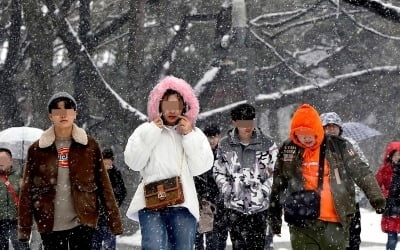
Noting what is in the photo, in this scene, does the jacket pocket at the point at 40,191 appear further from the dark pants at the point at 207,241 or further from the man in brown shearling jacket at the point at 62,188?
the dark pants at the point at 207,241

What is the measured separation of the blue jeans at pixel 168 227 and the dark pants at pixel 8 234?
10.8ft

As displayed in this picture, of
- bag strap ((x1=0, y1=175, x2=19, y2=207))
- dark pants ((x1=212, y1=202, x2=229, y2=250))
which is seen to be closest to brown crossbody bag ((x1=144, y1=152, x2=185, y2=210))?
dark pants ((x1=212, y1=202, x2=229, y2=250))

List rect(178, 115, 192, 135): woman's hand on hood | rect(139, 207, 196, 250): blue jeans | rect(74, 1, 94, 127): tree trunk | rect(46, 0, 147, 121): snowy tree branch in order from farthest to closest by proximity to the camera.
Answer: rect(74, 1, 94, 127): tree trunk
rect(46, 0, 147, 121): snowy tree branch
rect(178, 115, 192, 135): woman's hand on hood
rect(139, 207, 196, 250): blue jeans

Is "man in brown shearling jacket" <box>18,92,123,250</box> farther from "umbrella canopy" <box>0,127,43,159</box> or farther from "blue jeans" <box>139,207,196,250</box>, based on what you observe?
"umbrella canopy" <box>0,127,43,159</box>

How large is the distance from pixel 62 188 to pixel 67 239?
33cm

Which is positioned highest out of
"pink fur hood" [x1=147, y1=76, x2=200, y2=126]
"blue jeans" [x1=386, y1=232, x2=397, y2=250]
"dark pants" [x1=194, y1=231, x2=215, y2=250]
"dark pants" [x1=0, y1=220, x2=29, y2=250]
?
"pink fur hood" [x1=147, y1=76, x2=200, y2=126]

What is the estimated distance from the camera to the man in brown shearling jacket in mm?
5215

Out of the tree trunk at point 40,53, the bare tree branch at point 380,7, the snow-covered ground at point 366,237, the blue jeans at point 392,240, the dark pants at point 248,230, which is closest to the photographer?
the dark pants at point 248,230

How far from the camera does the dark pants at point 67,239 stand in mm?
5223

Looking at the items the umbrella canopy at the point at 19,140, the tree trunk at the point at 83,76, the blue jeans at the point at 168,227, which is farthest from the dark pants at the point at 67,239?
the tree trunk at the point at 83,76

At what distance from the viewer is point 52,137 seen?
5293 millimetres

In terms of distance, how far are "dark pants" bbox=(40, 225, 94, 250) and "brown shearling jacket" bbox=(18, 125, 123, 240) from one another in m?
0.06

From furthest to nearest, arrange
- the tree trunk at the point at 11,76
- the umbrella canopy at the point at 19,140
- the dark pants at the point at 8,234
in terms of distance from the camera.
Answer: the tree trunk at the point at 11,76, the umbrella canopy at the point at 19,140, the dark pants at the point at 8,234

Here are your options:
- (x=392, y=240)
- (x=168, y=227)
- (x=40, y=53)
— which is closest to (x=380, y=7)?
(x=392, y=240)
